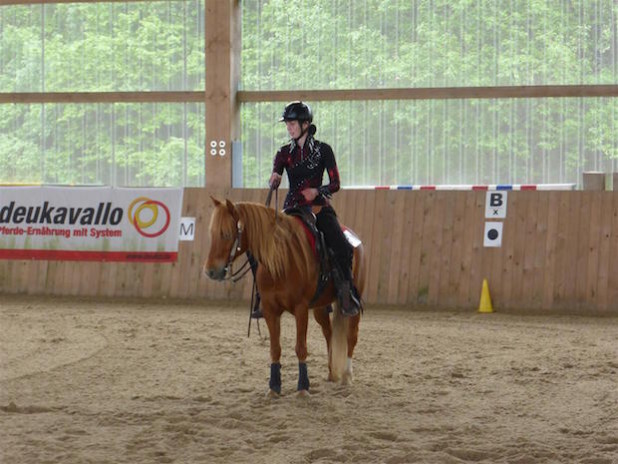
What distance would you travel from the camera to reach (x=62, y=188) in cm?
1611

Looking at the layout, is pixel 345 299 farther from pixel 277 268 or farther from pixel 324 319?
pixel 277 268

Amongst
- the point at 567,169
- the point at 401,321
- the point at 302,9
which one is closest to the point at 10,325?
the point at 401,321

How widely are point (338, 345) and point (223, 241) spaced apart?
5.47 feet

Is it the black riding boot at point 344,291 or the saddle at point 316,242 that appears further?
the black riding boot at point 344,291

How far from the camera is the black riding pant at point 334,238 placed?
8.30 metres

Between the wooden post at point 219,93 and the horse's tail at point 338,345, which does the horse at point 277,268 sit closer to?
the horse's tail at point 338,345

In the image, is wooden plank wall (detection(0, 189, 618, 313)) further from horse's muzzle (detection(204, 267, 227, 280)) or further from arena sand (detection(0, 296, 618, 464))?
horse's muzzle (detection(204, 267, 227, 280))

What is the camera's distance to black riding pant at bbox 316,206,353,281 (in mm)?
8305

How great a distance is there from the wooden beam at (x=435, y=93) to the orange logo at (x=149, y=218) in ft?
10.6

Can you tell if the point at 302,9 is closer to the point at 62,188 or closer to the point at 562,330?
the point at 62,188

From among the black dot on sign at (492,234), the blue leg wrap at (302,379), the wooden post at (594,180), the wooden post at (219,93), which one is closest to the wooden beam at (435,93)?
the wooden post at (219,93)

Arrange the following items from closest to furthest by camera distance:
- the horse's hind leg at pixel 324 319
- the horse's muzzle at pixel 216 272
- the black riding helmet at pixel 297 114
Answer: the horse's muzzle at pixel 216 272
the black riding helmet at pixel 297 114
the horse's hind leg at pixel 324 319

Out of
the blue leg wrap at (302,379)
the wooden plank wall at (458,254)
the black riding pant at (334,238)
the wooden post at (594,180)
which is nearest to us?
the blue leg wrap at (302,379)

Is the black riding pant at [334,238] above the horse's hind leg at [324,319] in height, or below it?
above
